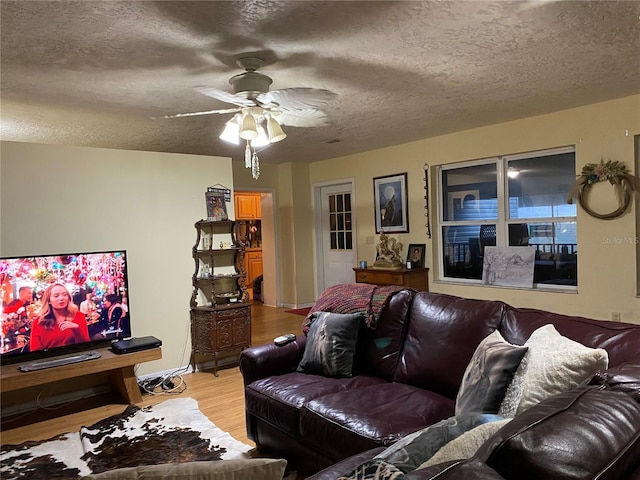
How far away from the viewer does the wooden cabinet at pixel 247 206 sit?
9.16m

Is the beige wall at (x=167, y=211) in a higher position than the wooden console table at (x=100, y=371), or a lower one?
higher

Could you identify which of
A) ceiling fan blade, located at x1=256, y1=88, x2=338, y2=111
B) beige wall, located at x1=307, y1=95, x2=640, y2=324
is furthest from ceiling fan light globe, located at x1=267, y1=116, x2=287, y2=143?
beige wall, located at x1=307, y1=95, x2=640, y2=324

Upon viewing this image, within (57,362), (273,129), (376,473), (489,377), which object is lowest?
(57,362)

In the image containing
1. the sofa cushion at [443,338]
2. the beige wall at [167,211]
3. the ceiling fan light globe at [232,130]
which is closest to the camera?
the sofa cushion at [443,338]

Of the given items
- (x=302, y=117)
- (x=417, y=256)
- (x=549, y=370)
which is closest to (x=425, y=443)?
(x=549, y=370)

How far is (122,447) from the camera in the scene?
2939mm

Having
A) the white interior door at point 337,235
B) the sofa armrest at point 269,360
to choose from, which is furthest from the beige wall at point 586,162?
the sofa armrest at point 269,360

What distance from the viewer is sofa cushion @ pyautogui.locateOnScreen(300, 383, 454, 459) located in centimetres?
198

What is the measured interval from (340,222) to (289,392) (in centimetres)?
496

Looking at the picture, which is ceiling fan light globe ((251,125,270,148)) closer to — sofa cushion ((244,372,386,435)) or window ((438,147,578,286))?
sofa cushion ((244,372,386,435))

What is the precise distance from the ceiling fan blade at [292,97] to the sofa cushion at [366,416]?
1821mm

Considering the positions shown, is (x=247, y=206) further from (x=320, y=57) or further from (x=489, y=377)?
(x=489, y=377)

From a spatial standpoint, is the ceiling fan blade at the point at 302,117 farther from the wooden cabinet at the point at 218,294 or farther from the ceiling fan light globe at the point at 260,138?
the wooden cabinet at the point at 218,294

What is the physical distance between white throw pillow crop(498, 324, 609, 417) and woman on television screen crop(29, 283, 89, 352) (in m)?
3.27
